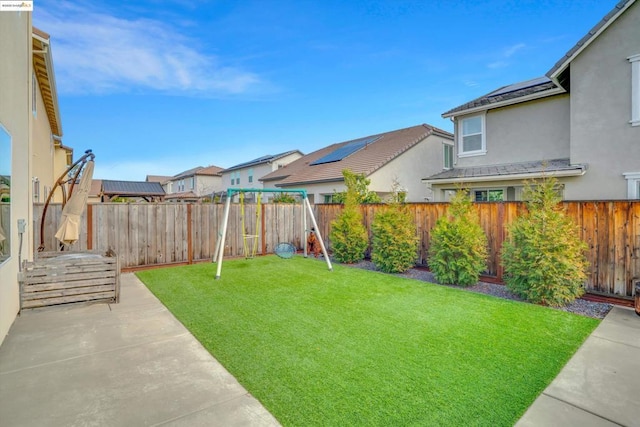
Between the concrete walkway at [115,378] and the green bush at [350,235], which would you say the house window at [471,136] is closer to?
the green bush at [350,235]

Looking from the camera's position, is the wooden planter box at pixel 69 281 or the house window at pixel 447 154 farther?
the house window at pixel 447 154

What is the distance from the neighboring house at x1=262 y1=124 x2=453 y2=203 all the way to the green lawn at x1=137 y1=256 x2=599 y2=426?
370 inches

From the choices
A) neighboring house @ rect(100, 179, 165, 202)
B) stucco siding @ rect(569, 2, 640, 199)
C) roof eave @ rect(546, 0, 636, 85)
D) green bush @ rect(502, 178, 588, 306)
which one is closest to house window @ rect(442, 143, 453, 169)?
roof eave @ rect(546, 0, 636, 85)

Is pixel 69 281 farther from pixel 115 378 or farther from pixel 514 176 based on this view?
pixel 514 176

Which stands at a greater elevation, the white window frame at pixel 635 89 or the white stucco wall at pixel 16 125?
the white window frame at pixel 635 89

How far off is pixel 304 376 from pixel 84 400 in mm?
1865

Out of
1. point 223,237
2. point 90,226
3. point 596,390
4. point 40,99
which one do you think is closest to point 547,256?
point 596,390

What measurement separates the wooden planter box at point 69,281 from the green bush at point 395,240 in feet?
18.7

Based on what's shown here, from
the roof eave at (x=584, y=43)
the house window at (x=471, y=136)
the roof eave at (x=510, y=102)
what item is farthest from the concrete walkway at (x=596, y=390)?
the house window at (x=471, y=136)

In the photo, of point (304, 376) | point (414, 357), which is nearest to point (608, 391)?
point (414, 357)

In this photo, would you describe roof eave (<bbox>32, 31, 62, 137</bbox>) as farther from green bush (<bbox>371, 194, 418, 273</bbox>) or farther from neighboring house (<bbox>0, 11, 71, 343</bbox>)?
green bush (<bbox>371, 194, 418, 273</bbox>)

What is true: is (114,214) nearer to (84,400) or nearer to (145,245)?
(145,245)

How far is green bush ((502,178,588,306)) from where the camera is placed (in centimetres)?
534

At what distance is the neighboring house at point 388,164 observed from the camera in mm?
15492
